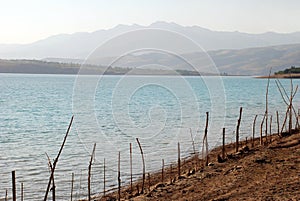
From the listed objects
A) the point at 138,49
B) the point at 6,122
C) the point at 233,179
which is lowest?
the point at 6,122

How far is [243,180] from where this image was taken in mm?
8336

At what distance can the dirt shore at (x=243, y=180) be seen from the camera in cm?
745

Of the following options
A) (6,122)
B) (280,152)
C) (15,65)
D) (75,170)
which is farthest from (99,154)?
(15,65)

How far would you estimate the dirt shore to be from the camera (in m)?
7.45

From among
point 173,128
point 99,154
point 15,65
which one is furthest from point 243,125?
point 15,65

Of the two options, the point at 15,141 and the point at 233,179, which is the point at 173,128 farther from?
the point at 233,179

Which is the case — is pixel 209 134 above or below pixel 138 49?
below

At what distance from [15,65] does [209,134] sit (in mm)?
159443

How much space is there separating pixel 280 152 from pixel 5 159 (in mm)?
10296

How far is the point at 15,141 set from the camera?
21891mm

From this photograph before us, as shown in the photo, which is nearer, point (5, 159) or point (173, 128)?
point (5, 159)

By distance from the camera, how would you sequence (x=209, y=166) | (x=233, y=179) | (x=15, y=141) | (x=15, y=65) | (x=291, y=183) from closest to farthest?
(x=291, y=183) < (x=233, y=179) < (x=209, y=166) < (x=15, y=141) < (x=15, y=65)

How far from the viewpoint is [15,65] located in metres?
172

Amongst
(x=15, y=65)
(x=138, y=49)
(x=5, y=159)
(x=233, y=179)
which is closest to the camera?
(x=233, y=179)
